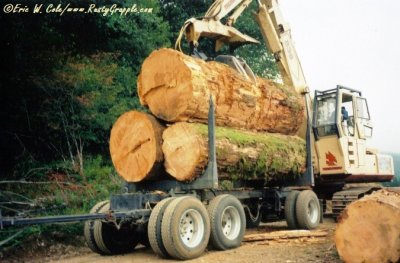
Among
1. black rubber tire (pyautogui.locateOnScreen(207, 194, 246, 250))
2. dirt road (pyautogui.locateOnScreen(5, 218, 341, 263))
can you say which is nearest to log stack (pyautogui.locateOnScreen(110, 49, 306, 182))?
black rubber tire (pyautogui.locateOnScreen(207, 194, 246, 250))

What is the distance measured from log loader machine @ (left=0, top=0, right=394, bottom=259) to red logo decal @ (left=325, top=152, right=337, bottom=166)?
0.08 ft

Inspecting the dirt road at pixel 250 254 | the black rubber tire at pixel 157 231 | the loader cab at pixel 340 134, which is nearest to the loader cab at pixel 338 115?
the loader cab at pixel 340 134

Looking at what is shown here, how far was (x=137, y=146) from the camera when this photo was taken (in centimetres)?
816

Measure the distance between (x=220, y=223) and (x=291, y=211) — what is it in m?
2.87

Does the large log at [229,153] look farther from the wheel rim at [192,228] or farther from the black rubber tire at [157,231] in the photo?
the black rubber tire at [157,231]

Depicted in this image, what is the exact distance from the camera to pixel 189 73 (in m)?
7.63

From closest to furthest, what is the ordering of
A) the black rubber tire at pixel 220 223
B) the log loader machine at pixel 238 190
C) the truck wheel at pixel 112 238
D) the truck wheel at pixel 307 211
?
the log loader machine at pixel 238 190
the black rubber tire at pixel 220 223
the truck wheel at pixel 112 238
the truck wheel at pixel 307 211

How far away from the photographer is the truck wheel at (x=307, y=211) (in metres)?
9.61

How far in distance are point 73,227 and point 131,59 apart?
7.08 m

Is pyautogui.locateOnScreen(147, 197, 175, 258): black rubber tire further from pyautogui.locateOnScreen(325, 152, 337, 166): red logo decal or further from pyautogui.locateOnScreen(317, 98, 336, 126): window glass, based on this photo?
pyautogui.locateOnScreen(317, 98, 336, 126): window glass

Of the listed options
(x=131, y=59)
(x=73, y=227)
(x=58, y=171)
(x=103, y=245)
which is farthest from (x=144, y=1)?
(x=103, y=245)

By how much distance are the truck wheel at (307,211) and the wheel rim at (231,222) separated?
231 centimetres

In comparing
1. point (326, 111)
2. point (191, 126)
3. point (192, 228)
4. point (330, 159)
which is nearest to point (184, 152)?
point (191, 126)

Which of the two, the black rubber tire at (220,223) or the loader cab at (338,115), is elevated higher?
the loader cab at (338,115)
